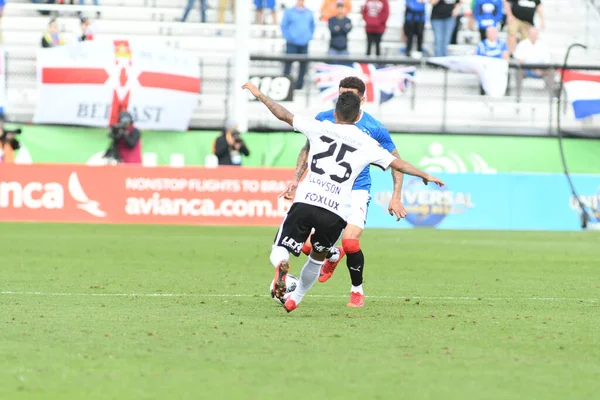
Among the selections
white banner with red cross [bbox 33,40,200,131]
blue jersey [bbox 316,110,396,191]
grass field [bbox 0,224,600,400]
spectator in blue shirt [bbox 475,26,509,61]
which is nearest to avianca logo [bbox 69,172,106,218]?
white banner with red cross [bbox 33,40,200,131]

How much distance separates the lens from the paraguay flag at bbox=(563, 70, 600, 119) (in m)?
28.3

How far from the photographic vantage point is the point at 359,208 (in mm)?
11195

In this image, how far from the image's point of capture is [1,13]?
29656mm

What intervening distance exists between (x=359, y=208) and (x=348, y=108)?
124 cm

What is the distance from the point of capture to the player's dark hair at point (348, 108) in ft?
33.7

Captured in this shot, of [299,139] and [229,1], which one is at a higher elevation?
[229,1]

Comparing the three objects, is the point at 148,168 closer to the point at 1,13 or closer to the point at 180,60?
the point at 180,60

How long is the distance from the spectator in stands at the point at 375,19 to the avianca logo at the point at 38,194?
8.83 metres

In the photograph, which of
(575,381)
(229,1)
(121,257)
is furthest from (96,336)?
(229,1)

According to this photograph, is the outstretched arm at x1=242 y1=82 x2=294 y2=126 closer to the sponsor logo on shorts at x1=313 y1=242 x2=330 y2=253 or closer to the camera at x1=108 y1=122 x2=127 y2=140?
the sponsor logo on shorts at x1=313 y1=242 x2=330 y2=253

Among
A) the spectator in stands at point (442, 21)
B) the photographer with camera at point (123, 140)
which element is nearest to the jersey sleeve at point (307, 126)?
the photographer with camera at point (123, 140)

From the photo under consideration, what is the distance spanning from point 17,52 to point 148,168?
512cm

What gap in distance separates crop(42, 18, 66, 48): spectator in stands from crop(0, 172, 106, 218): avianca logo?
16.0ft

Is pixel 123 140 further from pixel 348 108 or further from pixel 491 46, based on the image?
pixel 348 108
